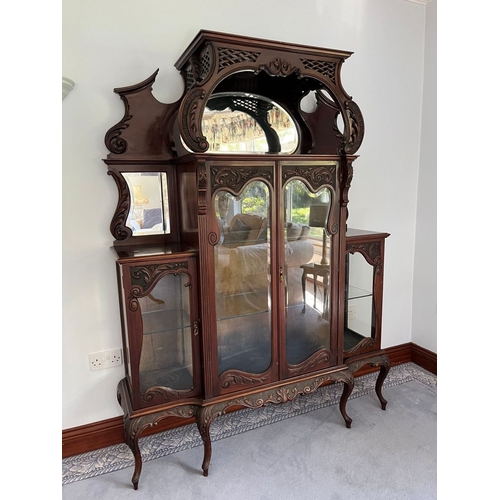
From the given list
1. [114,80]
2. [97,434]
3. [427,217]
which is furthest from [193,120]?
[427,217]

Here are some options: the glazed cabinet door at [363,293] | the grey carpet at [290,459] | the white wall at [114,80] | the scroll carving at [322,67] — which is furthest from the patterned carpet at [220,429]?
the scroll carving at [322,67]

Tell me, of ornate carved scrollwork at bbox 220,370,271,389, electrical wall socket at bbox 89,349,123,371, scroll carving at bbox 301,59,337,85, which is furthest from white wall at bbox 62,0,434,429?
ornate carved scrollwork at bbox 220,370,271,389

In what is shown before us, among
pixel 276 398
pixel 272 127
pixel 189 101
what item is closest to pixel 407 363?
pixel 276 398

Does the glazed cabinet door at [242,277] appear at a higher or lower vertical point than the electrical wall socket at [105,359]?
higher

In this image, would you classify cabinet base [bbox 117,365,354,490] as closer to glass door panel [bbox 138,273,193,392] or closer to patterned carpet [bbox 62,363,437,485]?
glass door panel [bbox 138,273,193,392]

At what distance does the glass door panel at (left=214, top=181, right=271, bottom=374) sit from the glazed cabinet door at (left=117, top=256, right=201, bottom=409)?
0.14 m

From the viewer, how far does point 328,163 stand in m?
1.92

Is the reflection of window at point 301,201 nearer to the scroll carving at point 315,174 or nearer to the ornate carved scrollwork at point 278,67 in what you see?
the scroll carving at point 315,174

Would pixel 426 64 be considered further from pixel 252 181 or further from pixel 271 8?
pixel 252 181

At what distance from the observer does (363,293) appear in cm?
227

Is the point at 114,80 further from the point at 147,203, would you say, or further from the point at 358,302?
the point at 358,302

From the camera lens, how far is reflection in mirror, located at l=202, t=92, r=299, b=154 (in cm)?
202

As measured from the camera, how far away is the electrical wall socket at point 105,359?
2004 mm

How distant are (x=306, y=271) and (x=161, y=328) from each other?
0.79 meters
